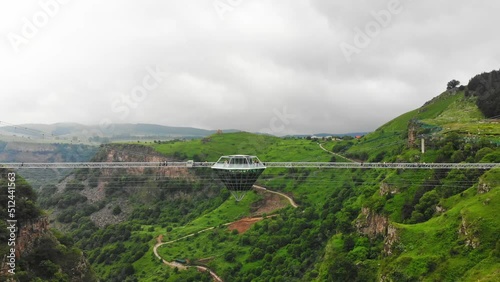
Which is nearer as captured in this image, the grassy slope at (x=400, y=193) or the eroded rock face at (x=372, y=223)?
the grassy slope at (x=400, y=193)

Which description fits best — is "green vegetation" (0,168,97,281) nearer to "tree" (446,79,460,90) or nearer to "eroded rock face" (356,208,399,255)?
"eroded rock face" (356,208,399,255)

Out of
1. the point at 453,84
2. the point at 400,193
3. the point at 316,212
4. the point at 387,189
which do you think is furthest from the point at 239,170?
the point at 453,84

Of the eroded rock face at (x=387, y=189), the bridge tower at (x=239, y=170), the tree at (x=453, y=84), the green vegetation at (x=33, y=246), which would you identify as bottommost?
the green vegetation at (x=33, y=246)

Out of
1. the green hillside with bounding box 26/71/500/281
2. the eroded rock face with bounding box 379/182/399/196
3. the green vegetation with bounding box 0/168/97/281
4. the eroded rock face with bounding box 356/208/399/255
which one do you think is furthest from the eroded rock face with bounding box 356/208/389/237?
the green vegetation with bounding box 0/168/97/281

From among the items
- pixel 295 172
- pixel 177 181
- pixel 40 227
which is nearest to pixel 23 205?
pixel 40 227

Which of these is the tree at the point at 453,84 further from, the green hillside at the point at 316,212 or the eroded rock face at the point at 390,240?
the eroded rock face at the point at 390,240

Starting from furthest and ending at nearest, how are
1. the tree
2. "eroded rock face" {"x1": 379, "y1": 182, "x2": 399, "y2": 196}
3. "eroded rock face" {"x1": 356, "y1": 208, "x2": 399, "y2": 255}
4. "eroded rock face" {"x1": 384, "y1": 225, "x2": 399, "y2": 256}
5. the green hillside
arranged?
the tree, "eroded rock face" {"x1": 379, "y1": 182, "x2": 399, "y2": 196}, "eroded rock face" {"x1": 356, "y1": 208, "x2": 399, "y2": 255}, "eroded rock face" {"x1": 384, "y1": 225, "x2": 399, "y2": 256}, the green hillside

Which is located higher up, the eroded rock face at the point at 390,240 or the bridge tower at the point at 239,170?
the bridge tower at the point at 239,170

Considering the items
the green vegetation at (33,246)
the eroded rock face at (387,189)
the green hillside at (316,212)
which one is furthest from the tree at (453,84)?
the green vegetation at (33,246)

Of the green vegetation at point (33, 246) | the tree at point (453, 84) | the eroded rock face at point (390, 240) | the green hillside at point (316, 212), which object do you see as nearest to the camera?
the green hillside at point (316, 212)

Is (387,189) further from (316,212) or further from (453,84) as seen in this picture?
(453,84)

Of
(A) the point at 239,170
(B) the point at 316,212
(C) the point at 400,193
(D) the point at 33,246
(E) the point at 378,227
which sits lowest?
(D) the point at 33,246

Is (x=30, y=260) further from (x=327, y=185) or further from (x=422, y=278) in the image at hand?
(x=327, y=185)

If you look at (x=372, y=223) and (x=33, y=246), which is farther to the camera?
(x=33, y=246)
